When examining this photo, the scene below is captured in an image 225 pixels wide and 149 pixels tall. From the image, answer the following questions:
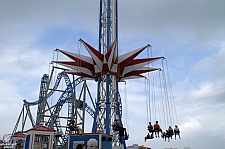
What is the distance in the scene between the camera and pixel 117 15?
81.3ft

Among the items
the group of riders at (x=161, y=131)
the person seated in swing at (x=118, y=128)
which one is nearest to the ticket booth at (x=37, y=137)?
the person seated in swing at (x=118, y=128)

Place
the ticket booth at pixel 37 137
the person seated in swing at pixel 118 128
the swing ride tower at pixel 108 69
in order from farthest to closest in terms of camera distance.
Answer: the swing ride tower at pixel 108 69 < the person seated in swing at pixel 118 128 < the ticket booth at pixel 37 137

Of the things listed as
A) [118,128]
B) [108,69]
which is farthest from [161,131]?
[108,69]

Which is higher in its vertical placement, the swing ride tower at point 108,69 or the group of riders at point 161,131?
the swing ride tower at point 108,69

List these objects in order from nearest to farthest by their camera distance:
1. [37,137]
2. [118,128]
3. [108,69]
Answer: [37,137], [118,128], [108,69]

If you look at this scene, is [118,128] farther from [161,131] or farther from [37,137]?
[37,137]

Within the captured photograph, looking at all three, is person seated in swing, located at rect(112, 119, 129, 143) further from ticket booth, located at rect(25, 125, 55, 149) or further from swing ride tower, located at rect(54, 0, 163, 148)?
ticket booth, located at rect(25, 125, 55, 149)

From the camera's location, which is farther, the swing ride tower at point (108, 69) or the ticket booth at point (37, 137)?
the swing ride tower at point (108, 69)

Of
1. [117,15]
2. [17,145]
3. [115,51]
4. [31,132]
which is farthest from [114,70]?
[17,145]

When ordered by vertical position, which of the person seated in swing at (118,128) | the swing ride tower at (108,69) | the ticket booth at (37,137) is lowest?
the ticket booth at (37,137)

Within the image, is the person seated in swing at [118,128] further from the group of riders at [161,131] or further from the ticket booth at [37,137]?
the ticket booth at [37,137]

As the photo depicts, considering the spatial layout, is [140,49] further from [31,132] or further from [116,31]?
[31,132]

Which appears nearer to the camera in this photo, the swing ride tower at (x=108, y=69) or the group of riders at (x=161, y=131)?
the group of riders at (x=161, y=131)

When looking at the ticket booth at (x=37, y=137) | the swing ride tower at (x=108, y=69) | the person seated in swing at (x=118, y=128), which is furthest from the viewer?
the swing ride tower at (x=108, y=69)
